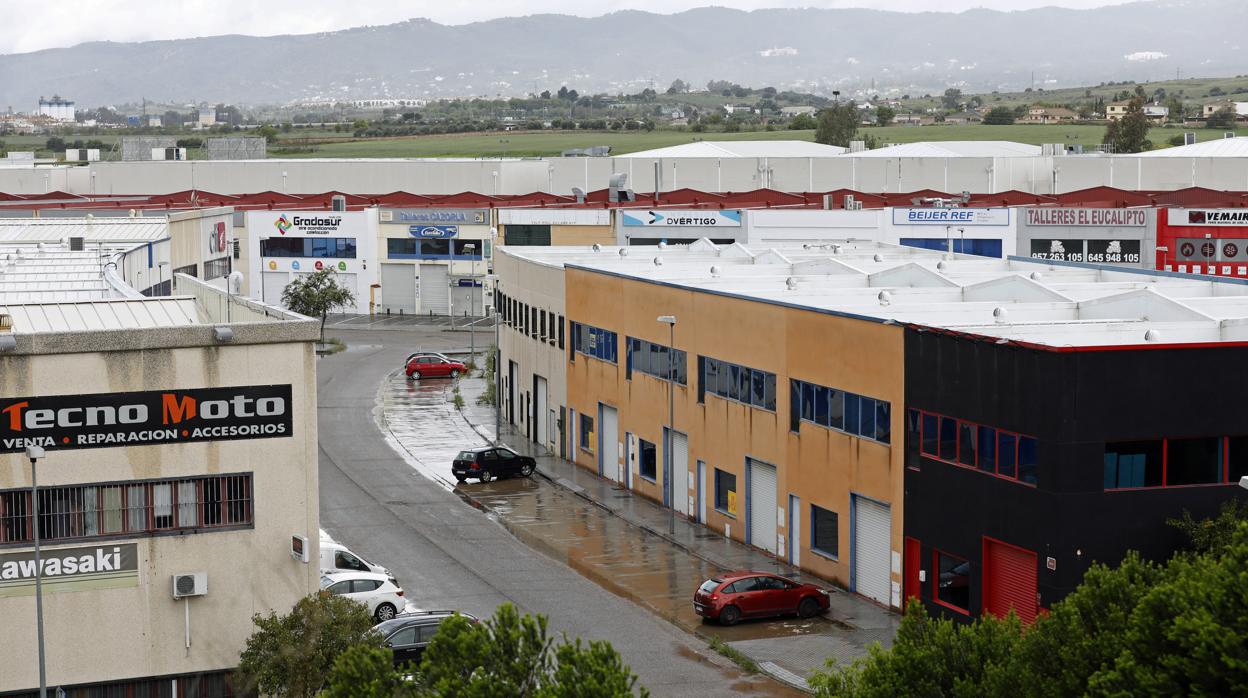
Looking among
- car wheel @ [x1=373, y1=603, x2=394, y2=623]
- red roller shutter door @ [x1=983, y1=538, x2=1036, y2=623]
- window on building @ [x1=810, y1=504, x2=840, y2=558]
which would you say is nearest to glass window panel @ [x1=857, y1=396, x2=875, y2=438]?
window on building @ [x1=810, y1=504, x2=840, y2=558]

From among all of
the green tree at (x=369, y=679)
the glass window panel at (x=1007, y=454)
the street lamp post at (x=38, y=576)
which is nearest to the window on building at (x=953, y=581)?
the glass window panel at (x=1007, y=454)

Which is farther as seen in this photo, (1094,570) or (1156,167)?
(1156,167)

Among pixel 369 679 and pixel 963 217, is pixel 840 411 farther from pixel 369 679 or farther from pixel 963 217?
pixel 963 217

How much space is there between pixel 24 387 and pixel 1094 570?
16.1m

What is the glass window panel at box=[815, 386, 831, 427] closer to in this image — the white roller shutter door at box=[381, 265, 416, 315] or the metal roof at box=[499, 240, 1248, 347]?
the metal roof at box=[499, 240, 1248, 347]

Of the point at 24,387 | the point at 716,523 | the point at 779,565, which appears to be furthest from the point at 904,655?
the point at 716,523

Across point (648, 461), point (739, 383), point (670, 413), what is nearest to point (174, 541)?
point (739, 383)

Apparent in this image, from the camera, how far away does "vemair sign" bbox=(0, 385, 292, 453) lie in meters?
25.8

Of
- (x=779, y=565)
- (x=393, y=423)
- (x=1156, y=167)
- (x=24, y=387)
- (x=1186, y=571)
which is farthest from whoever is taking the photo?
(x=1156, y=167)

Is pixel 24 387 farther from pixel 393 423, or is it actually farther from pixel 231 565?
pixel 393 423

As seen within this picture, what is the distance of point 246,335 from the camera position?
2667cm

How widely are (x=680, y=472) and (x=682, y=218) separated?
114ft

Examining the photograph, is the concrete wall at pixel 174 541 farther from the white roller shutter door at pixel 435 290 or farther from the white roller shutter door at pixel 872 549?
the white roller shutter door at pixel 435 290

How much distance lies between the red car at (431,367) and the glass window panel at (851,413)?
1598 inches
